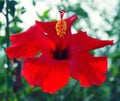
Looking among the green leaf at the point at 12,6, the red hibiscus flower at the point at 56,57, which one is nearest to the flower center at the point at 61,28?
the red hibiscus flower at the point at 56,57

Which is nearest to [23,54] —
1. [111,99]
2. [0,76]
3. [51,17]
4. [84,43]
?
[84,43]

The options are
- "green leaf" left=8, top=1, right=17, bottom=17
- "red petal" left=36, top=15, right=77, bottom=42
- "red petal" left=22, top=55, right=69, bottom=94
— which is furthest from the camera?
"green leaf" left=8, top=1, right=17, bottom=17

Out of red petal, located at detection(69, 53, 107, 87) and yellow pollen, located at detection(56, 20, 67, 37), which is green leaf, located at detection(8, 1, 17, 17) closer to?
yellow pollen, located at detection(56, 20, 67, 37)

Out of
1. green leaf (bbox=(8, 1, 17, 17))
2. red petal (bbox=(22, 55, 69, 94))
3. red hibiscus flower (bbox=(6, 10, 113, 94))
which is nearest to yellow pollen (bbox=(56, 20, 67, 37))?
red hibiscus flower (bbox=(6, 10, 113, 94))

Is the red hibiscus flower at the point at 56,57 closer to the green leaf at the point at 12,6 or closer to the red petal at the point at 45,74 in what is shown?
the red petal at the point at 45,74

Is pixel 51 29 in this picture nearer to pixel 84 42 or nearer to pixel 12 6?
pixel 84 42

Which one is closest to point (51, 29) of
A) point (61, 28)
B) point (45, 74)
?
point (61, 28)

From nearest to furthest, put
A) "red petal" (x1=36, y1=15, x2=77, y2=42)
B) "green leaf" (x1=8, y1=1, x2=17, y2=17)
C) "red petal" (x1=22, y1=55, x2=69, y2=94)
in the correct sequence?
"red petal" (x1=22, y1=55, x2=69, y2=94), "red petal" (x1=36, y1=15, x2=77, y2=42), "green leaf" (x1=8, y1=1, x2=17, y2=17)
